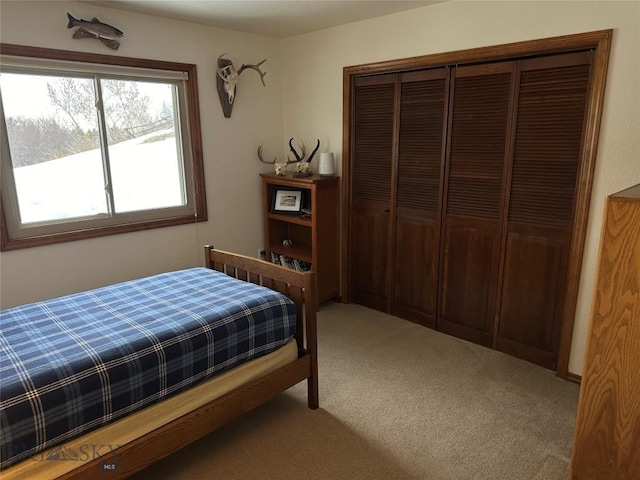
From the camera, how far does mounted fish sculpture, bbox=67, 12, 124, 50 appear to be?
2704mm

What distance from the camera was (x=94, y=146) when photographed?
300 centimetres

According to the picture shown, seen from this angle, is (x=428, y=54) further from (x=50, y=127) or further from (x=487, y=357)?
(x=50, y=127)

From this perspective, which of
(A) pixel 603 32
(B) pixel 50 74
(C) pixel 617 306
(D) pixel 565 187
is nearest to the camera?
(C) pixel 617 306

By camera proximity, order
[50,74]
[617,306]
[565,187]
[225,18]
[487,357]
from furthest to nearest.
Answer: [225,18], [487,357], [50,74], [565,187], [617,306]

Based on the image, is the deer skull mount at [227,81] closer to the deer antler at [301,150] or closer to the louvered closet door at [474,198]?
the deer antler at [301,150]

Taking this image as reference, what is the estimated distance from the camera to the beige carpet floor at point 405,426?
1.96 metres

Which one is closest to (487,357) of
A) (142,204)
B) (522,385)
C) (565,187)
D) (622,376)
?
(522,385)

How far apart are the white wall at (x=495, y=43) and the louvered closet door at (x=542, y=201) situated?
0.47 ft

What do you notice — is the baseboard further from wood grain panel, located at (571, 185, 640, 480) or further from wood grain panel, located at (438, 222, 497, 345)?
wood grain panel, located at (571, 185, 640, 480)

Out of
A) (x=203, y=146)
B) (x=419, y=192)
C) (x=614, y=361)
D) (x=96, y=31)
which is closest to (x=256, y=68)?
(x=203, y=146)

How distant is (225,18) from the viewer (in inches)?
125

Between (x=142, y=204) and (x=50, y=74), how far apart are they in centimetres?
103

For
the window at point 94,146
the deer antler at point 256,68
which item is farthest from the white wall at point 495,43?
the window at point 94,146

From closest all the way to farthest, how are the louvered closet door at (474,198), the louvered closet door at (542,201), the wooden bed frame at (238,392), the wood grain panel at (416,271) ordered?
the wooden bed frame at (238,392)
the louvered closet door at (542,201)
the louvered closet door at (474,198)
the wood grain panel at (416,271)
